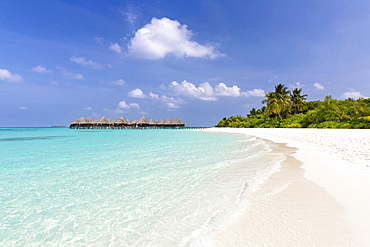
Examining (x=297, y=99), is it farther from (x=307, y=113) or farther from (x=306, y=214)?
(x=306, y=214)

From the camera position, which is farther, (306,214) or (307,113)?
(307,113)

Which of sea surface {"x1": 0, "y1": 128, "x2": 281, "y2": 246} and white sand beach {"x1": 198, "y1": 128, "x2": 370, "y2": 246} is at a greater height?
white sand beach {"x1": 198, "y1": 128, "x2": 370, "y2": 246}

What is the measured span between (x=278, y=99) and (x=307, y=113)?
766cm

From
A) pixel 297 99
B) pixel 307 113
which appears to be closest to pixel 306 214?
pixel 307 113

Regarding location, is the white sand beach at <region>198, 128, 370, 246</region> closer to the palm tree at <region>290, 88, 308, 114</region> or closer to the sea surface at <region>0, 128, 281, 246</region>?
the sea surface at <region>0, 128, 281, 246</region>

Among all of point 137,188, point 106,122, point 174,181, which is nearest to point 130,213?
point 137,188

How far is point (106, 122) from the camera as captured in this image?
2724 inches

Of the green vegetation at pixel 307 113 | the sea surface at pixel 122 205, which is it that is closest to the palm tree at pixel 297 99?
the green vegetation at pixel 307 113

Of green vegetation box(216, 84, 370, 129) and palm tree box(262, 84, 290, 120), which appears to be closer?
green vegetation box(216, 84, 370, 129)

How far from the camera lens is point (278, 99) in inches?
1619

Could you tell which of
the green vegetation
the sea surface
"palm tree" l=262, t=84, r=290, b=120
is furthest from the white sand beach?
"palm tree" l=262, t=84, r=290, b=120

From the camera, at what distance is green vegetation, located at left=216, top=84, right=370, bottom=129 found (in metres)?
24.2

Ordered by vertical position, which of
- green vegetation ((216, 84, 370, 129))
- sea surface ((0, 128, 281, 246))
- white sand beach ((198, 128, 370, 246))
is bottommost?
sea surface ((0, 128, 281, 246))

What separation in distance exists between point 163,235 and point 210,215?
0.80 meters
